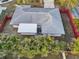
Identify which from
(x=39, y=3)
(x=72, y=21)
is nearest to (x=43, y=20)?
(x=72, y=21)

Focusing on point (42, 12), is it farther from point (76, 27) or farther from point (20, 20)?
point (76, 27)

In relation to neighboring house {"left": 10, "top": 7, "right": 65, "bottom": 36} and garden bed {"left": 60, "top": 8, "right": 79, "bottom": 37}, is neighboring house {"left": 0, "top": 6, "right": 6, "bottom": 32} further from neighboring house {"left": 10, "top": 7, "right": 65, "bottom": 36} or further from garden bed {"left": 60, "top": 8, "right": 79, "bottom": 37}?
garden bed {"left": 60, "top": 8, "right": 79, "bottom": 37}

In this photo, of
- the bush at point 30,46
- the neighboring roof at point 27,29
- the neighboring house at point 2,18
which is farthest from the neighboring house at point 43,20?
the bush at point 30,46

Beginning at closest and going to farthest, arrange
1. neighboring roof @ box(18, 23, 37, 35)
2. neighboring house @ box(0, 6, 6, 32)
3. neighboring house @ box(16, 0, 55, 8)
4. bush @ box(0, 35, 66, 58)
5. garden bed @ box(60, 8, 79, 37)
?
bush @ box(0, 35, 66, 58), neighboring roof @ box(18, 23, 37, 35), garden bed @ box(60, 8, 79, 37), neighboring house @ box(0, 6, 6, 32), neighboring house @ box(16, 0, 55, 8)

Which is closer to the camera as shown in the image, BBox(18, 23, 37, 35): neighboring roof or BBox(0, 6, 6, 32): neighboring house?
BBox(18, 23, 37, 35): neighboring roof

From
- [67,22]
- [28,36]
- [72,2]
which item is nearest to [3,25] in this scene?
[28,36]

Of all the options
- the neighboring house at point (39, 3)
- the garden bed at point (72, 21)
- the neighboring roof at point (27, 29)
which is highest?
the neighboring roof at point (27, 29)

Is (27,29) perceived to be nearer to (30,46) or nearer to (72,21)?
(30,46)

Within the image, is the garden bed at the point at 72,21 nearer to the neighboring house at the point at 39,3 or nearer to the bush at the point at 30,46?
the neighboring house at the point at 39,3

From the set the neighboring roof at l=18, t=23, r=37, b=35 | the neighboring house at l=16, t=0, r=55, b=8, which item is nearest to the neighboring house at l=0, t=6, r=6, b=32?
the neighboring roof at l=18, t=23, r=37, b=35
